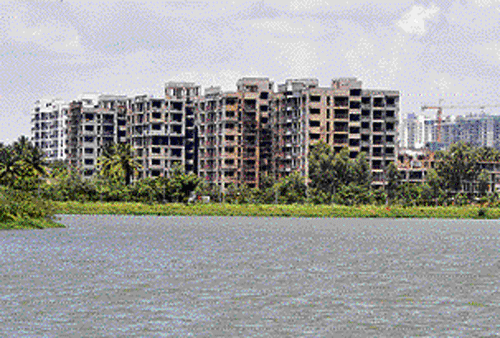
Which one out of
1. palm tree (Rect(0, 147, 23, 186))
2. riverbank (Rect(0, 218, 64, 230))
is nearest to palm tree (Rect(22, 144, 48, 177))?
palm tree (Rect(0, 147, 23, 186))

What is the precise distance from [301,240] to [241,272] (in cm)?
4424

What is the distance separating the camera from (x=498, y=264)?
218ft

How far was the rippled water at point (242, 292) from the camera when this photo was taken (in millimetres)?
32344

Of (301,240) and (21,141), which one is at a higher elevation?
(21,141)

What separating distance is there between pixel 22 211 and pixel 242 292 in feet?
207

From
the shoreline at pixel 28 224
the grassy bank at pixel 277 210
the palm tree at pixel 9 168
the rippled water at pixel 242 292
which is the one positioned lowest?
the grassy bank at pixel 277 210

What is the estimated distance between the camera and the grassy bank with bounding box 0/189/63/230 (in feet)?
318

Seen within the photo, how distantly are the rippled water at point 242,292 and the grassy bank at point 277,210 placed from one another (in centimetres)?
11061

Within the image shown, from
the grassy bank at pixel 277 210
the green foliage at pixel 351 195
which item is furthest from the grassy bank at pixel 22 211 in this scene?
the green foliage at pixel 351 195

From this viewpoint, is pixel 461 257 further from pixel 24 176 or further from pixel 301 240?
pixel 24 176

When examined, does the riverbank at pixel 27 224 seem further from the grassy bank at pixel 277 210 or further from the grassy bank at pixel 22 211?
the grassy bank at pixel 277 210

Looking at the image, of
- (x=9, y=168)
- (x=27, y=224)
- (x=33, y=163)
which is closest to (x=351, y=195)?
(x=33, y=163)

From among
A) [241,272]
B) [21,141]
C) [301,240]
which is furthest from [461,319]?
[21,141]

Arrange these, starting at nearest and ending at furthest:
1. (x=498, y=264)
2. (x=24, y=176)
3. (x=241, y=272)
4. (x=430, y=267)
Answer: (x=241, y=272)
(x=430, y=267)
(x=498, y=264)
(x=24, y=176)
